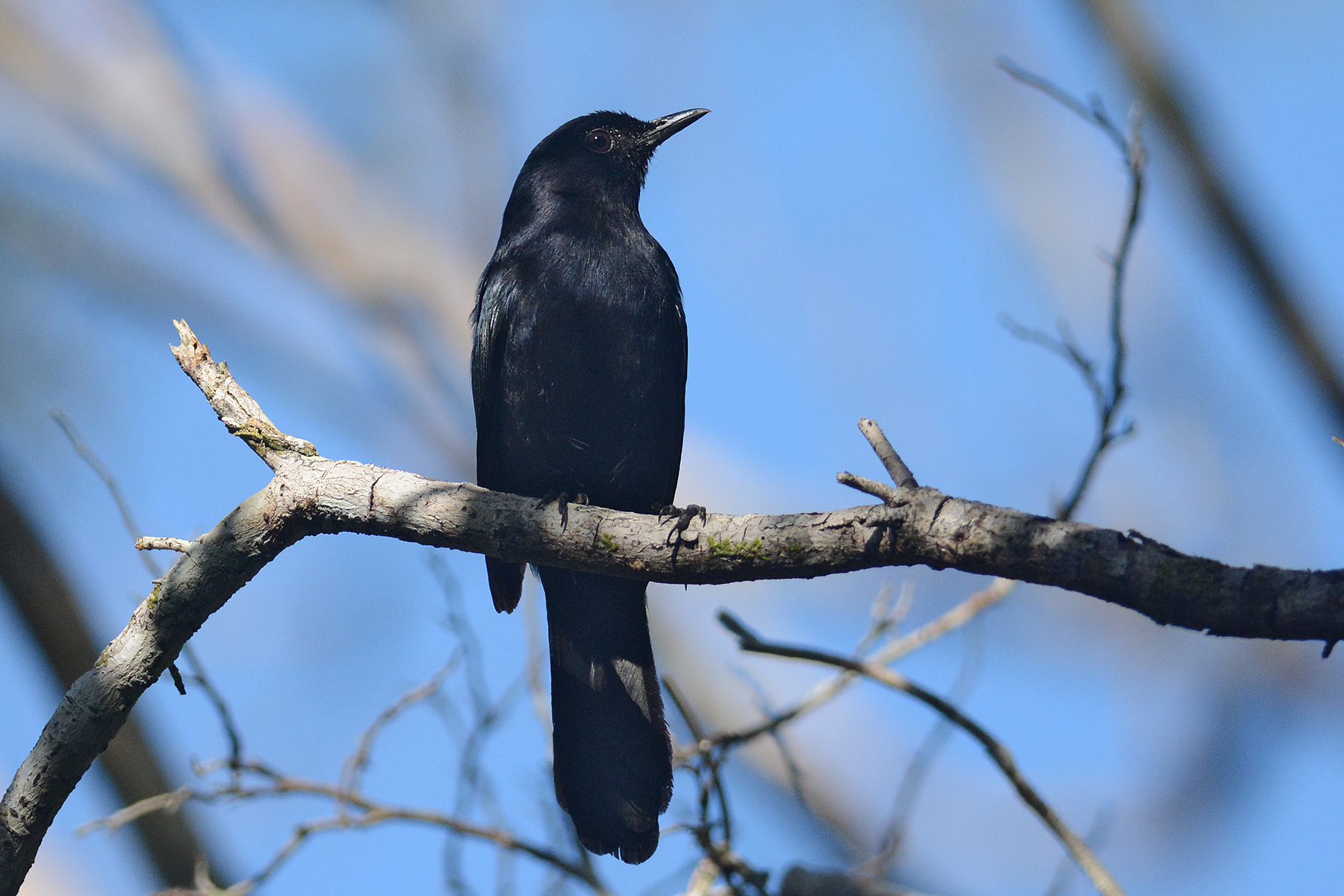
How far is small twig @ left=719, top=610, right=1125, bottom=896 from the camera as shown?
288 cm

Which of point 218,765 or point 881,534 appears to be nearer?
point 881,534

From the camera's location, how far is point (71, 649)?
16.2 feet

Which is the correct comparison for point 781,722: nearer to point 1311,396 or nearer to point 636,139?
point 1311,396

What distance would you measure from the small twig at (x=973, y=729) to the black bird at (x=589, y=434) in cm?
101

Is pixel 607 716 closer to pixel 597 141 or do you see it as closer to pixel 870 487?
pixel 870 487

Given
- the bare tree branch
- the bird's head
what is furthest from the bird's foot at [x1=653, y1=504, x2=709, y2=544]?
the bird's head

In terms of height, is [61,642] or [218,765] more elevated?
[61,642]

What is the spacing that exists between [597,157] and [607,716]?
8.57 feet

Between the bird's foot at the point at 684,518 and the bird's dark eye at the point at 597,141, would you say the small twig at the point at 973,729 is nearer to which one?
the bird's foot at the point at 684,518

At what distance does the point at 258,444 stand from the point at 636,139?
2.87 meters

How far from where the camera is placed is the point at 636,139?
5344 mm

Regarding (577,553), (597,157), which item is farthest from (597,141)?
(577,553)

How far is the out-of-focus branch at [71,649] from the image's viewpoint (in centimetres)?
493

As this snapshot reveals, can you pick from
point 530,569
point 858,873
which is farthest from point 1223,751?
point 530,569
